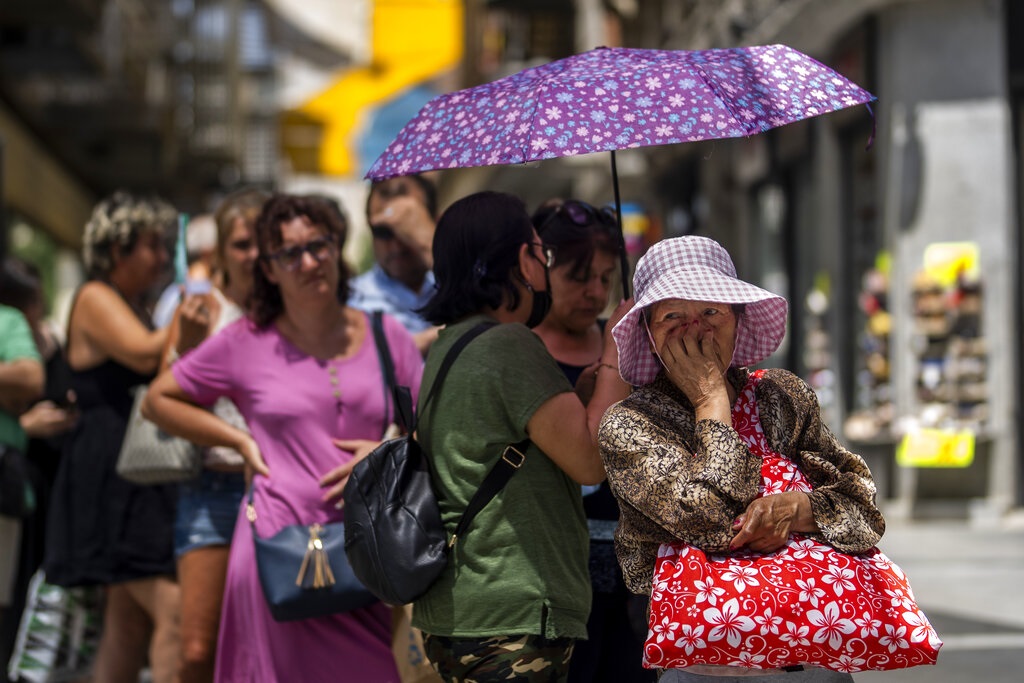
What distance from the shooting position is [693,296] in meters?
3.24

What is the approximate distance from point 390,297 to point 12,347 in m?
1.54

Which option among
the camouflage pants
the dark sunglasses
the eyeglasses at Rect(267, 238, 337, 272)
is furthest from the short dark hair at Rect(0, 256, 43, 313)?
the camouflage pants

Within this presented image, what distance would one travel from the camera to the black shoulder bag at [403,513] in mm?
3688

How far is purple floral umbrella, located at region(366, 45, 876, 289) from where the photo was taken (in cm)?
370

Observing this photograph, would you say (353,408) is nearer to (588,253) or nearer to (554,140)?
(588,253)

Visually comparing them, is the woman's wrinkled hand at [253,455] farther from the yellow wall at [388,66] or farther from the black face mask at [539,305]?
the yellow wall at [388,66]

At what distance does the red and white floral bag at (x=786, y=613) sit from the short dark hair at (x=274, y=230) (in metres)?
2.04

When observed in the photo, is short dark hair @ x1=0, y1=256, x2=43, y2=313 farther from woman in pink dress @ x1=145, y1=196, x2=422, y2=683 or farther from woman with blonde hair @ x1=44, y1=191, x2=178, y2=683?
woman in pink dress @ x1=145, y1=196, x2=422, y2=683

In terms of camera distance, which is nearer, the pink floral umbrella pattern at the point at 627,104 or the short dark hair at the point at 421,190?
the pink floral umbrella pattern at the point at 627,104

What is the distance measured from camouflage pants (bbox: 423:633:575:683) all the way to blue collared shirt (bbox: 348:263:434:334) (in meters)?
2.06

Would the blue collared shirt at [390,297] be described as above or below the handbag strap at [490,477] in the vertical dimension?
above

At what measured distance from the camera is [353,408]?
4695 millimetres

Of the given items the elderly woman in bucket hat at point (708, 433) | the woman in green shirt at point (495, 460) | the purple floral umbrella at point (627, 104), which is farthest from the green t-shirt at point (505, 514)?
the purple floral umbrella at point (627, 104)

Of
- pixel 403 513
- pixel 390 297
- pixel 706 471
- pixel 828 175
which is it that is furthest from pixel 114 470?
pixel 828 175
